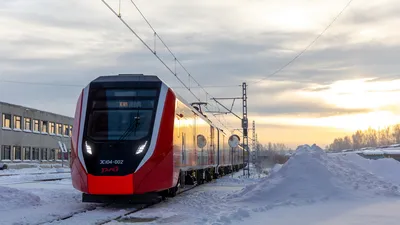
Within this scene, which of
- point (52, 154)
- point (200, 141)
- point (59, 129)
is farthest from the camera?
point (59, 129)

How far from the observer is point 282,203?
1405 cm

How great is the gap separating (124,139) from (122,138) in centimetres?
7

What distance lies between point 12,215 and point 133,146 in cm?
360

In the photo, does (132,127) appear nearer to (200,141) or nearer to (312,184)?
(312,184)

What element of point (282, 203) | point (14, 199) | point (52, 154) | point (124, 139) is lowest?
point (282, 203)

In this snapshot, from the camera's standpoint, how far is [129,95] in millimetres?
15359

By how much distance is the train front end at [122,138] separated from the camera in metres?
14.3

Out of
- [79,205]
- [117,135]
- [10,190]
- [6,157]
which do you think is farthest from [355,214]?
[6,157]

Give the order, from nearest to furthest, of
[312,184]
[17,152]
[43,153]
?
[312,184]
[17,152]
[43,153]

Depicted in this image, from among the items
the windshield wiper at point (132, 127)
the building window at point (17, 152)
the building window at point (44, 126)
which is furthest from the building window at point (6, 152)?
the windshield wiper at point (132, 127)

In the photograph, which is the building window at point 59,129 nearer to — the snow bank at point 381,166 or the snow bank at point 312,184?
the snow bank at point 381,166

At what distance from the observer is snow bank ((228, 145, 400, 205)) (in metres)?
14.8

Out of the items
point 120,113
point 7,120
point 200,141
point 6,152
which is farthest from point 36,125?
point 120,113

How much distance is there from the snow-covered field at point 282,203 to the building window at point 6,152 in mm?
46064
